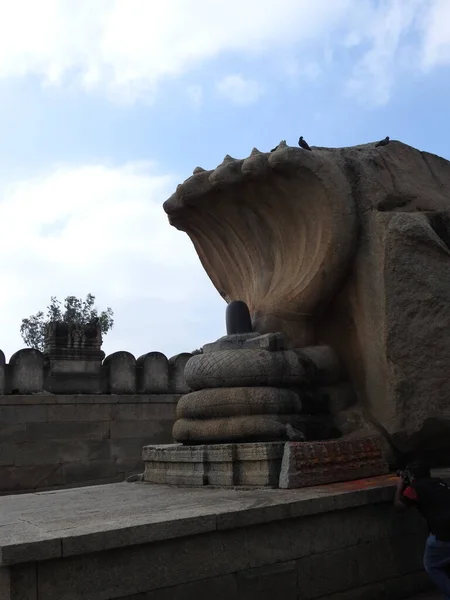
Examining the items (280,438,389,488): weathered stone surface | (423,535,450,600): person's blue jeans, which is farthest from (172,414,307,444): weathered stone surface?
(423,535,450,600): person's blue jeans

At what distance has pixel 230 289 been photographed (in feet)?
20.5

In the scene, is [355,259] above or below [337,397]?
above

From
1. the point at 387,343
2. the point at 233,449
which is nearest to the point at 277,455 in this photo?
the point at 233,449

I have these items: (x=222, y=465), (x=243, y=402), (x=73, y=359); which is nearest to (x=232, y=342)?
(x=243, y=402)

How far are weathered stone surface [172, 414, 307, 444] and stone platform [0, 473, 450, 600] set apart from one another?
0.43 meters

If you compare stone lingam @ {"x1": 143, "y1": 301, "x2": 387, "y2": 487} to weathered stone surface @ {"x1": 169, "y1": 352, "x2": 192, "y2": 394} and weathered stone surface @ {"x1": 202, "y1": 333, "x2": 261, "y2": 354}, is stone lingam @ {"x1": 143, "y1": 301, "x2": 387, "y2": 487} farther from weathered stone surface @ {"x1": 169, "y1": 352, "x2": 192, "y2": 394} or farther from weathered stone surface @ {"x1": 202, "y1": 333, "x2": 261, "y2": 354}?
weathered stone surface @ {"x1": 169, "y1": 352, "x2": 192, "y2": 394}

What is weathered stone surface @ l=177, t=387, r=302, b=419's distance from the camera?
4.62 metres

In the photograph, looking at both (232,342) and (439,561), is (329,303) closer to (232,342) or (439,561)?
(232,342)

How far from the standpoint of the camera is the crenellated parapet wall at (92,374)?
10016mm

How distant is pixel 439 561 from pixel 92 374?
782 cm

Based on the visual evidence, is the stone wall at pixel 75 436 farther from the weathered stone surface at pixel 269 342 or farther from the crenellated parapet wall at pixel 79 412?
the weathered stone surface at pixel 269 342

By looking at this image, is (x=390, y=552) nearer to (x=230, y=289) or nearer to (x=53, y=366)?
(x=230, y=289)

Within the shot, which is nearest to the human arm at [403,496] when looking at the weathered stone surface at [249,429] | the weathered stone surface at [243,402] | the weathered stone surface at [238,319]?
the weathered stone surface at [249,429]

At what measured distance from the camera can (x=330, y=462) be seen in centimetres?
432
